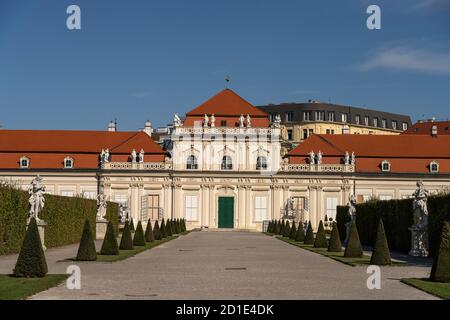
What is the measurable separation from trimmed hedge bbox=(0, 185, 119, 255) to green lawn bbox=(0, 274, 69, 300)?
32.5ft

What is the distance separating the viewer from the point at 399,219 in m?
32.7

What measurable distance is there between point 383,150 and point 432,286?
175ft

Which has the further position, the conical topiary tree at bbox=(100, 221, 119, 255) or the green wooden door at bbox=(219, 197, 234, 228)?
the green wooden door at bbox=(219, 197, 234, 228)

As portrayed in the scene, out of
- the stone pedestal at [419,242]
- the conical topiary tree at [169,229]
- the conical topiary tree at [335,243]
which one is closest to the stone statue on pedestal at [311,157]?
the conical topiary tree at [169,229]

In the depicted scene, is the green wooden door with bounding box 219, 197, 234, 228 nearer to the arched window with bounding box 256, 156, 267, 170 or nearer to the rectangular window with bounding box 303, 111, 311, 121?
the arched window with bounding box 256, 156, 267, 170

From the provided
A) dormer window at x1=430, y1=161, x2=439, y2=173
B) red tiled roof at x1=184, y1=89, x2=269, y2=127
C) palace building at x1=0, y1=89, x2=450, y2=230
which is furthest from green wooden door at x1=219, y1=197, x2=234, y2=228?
dormer window at x1=430, y1=161, x2=439, y2=173

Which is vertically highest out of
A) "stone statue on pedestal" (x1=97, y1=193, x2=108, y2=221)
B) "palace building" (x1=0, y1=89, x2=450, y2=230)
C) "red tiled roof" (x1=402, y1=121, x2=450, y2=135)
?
"red tiled roof" (x1=402, y1=121, x2=450, y2=135)

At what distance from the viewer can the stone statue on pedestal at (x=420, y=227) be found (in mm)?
27781

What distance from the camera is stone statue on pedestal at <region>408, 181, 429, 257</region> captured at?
2778cm

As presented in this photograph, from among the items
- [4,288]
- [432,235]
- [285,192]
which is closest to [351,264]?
[432,235]

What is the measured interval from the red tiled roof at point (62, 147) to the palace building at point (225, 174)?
0.27 ft

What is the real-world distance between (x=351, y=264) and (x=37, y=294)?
35.1ft

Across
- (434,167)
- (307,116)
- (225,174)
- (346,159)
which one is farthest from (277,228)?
(307,116)

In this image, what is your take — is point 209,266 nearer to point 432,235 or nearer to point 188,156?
point 432,235
